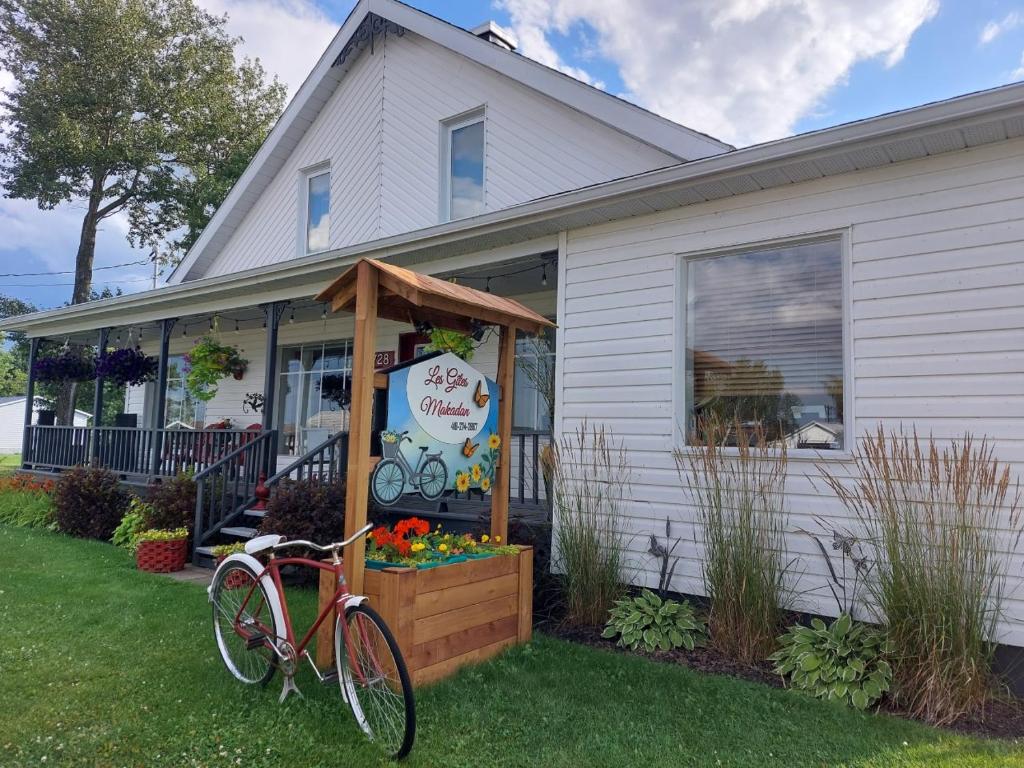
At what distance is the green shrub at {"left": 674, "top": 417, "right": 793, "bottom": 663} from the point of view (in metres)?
4.29

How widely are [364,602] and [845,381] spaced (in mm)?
3306

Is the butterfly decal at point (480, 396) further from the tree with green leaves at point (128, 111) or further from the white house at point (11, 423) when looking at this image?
the white house at point (11, 423)

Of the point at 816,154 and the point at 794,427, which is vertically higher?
the point at 816,154

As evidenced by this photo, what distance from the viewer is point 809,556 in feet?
14.7

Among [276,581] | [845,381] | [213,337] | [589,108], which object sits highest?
[589,108]

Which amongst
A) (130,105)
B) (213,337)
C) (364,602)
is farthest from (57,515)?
(130,105)

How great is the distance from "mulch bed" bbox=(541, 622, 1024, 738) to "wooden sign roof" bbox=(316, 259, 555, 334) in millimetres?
2208

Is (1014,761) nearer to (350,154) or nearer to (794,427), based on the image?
(794,427)

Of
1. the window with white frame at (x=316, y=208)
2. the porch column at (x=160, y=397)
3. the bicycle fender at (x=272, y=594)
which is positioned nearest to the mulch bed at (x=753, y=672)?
the bicycle fender at (x=272, y=594)

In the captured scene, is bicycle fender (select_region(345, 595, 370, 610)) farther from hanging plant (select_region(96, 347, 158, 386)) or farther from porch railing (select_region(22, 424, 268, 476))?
hanging plant (select_region(96, 347, 158, 386))

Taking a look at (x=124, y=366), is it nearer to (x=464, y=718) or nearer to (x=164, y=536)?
(x=164, y=536)

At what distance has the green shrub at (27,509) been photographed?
9.62 m

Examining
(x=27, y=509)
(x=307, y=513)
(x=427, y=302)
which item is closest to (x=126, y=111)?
(x=27, y=509)

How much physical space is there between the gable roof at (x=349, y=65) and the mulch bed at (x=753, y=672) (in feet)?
15.3
